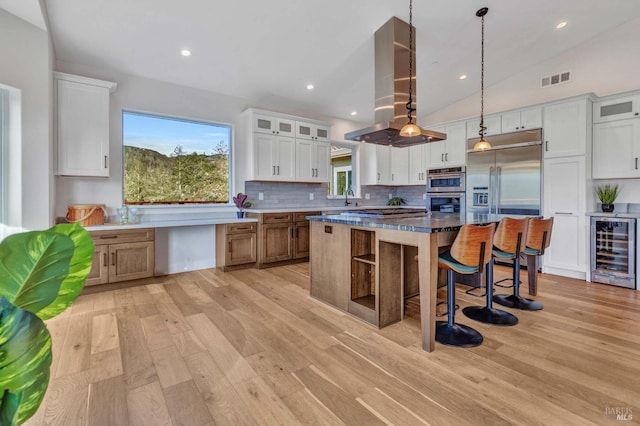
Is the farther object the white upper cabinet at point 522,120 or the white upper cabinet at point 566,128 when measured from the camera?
the white upper cabinet at point 522,120

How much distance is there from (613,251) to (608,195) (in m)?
0.77

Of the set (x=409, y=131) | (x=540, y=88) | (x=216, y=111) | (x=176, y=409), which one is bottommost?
(x=176, y=409)

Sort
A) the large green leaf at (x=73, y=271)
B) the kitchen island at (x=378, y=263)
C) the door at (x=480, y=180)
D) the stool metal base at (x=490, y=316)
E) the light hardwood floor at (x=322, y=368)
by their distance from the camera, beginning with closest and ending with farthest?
the large green leaf at (x=73, y=271) → the light hardwood floor at (x=322, y=368) → the kitchen island at (x=378, y=263) → the stool metal base at (x=490, y=316) → the door at (x=480, y=180)

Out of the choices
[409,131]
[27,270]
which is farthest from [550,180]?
[27,270]

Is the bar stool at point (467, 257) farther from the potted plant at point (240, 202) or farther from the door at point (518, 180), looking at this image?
the potted plant at point (240, 202)

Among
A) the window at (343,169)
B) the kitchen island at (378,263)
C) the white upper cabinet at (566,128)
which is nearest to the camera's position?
the kitchen island at (378,263)

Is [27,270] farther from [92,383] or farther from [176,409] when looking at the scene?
[92,383]

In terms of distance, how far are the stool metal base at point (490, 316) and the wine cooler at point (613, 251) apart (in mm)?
2138

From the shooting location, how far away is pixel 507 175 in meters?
4.74

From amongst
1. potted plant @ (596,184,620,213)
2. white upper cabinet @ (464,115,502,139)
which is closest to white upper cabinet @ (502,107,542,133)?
white upper cabinet @ (464,115,502,139)

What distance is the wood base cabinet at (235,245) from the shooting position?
4.52 metres

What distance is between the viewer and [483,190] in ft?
16.6

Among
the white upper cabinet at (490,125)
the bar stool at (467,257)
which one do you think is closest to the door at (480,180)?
the white upper cabinet at (490,125)

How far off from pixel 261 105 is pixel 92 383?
4.48 meters
